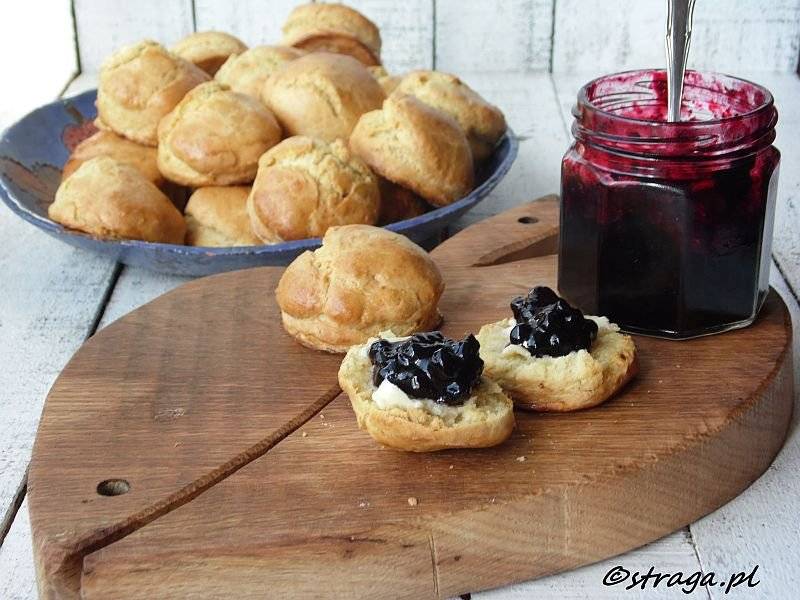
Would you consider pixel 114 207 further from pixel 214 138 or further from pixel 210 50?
pixel 210 50

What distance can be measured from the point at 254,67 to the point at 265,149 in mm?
415

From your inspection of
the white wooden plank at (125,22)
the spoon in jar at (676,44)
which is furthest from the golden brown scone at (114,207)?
the white wooden plank at (125,22)

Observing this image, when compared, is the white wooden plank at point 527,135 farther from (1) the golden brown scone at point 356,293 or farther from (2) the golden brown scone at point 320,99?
(1) the golden brown scone at point 356,293

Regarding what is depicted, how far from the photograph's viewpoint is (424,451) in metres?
1.43

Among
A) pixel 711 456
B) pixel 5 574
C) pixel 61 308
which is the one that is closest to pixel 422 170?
pixel 61 308

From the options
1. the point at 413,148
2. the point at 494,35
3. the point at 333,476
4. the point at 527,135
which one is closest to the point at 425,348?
the point at 333,476

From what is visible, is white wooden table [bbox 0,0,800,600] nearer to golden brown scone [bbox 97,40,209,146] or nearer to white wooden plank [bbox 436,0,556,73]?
white wooden plank [bbox 436,0,556,73]

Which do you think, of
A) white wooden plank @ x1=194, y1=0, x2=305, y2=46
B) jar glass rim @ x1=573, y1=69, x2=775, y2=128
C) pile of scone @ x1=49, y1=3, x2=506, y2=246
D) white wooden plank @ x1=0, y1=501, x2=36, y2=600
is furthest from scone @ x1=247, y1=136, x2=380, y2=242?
white wooden plank @ x1=194, y1=0, x2=305, y2=46

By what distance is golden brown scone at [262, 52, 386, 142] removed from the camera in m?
2.41

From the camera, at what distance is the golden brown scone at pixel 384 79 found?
2656mm

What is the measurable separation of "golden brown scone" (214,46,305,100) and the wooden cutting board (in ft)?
3.40

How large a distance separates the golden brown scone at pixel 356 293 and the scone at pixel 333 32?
4.23 feet

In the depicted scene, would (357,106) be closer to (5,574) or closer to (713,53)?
(5,574)

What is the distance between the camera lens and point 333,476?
140 cm
